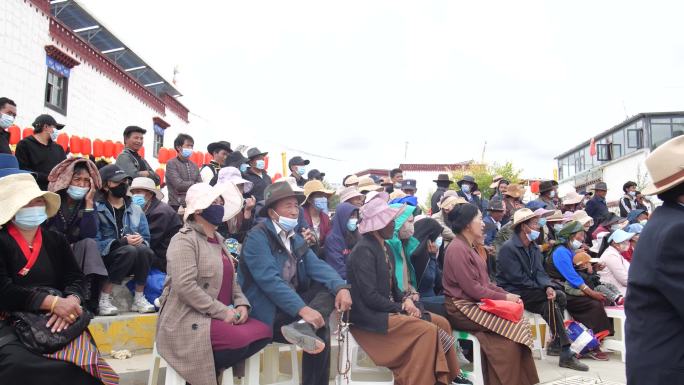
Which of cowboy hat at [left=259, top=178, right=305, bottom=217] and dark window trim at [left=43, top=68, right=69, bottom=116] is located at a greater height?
dark window trim at [left=43, top=68, right=69, bottom=116]

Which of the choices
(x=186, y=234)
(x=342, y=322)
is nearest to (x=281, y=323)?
(x=342, y=322)

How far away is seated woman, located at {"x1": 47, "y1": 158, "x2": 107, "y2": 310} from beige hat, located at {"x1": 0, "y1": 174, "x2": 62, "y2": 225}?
1.09m

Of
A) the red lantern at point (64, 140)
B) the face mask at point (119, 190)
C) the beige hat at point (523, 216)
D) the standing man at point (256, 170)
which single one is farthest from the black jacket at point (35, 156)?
the red lantern at point (64, 140)

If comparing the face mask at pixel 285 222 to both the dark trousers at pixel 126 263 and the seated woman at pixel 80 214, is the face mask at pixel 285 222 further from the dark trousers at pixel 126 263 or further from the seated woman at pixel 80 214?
the seated woman at pixel 80 214

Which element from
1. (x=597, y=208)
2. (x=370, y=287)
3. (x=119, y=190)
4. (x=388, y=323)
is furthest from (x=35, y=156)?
(x=597, y=208)

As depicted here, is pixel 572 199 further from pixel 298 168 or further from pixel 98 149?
pixel 98 149

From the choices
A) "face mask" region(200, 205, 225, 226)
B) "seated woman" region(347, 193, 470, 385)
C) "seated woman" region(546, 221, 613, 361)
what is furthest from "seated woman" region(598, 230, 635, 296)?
"face mask" region(200, 205, 225, 226)

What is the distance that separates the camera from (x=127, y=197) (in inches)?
223

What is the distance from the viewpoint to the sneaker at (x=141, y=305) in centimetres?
518

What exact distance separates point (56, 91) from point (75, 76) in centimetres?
97

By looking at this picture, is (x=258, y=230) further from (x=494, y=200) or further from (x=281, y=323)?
(x=494, y=200)

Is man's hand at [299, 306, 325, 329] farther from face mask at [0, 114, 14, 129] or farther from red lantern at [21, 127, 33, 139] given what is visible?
red lantern at [21, 127, 33, 139]

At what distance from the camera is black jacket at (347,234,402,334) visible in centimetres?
465

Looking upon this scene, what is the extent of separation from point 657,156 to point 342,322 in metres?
2.92
